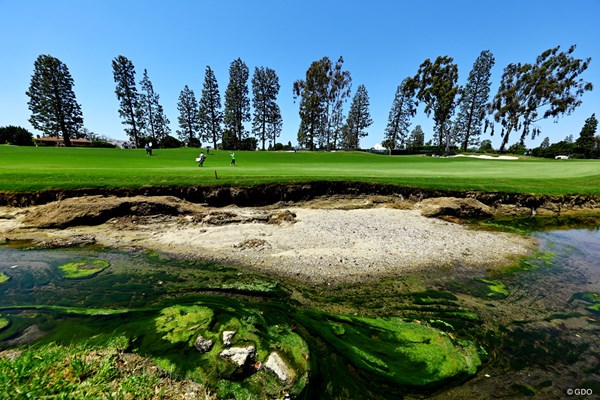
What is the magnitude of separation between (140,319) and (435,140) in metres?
85.2

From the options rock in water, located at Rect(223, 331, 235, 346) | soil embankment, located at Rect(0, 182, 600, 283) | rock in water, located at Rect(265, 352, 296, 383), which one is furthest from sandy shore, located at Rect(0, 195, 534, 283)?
rock in water, located at Rect(265, 352, 296, 383)

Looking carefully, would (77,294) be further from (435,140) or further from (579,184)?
(435,140)

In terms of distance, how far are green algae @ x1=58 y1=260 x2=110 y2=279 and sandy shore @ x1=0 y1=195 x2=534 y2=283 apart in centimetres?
136

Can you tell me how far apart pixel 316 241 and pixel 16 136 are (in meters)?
65.2

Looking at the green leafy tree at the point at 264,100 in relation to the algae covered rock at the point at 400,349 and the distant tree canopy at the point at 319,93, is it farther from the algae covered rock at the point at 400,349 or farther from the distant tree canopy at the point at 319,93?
the algae covered rock at the point at 400,349

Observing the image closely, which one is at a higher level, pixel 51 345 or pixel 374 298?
pixel 51 345

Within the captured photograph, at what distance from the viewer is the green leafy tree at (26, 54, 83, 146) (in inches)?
1890

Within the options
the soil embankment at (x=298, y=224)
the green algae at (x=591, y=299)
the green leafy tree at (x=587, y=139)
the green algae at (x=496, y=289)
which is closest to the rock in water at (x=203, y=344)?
the soil embankment at (x=298, y=224)

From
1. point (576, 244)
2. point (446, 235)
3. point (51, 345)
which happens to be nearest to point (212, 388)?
point (51, 345)

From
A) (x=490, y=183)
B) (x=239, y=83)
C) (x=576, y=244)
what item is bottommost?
(x=576, y=244)

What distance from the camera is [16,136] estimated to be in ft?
148

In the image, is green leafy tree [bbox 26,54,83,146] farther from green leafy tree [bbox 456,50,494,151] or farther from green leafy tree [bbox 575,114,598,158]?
green leafy tree [bbox 575,114,598,158]

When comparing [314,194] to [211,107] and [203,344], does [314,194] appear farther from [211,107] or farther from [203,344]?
[211,107]

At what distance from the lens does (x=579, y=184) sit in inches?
621
